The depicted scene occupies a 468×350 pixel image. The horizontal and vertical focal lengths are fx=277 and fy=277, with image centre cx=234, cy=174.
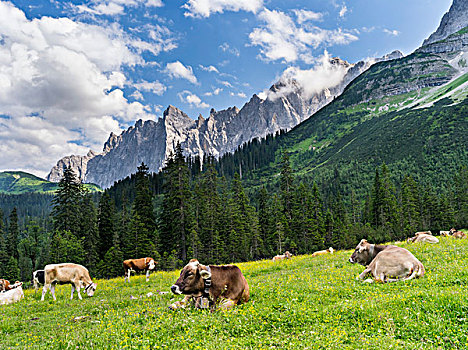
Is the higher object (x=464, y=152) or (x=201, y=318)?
(x=464, y=152)

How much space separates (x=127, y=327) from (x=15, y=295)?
14599mm

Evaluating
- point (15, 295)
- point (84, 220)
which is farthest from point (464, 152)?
point (15, 295)

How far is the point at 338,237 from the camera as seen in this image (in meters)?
67.9

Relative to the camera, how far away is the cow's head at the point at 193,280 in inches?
373

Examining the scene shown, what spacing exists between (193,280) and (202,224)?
47.7 metres

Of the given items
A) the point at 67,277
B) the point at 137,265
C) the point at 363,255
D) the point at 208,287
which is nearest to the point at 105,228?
the point at 137,265

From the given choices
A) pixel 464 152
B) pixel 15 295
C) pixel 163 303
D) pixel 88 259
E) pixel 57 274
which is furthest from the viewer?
pixel 464 152

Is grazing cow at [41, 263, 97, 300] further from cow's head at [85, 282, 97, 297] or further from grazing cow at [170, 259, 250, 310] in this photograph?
grazing cow at [170, 259, 250, 310]

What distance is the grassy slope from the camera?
20.8 ft

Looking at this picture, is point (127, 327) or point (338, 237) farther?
point (338, 237)

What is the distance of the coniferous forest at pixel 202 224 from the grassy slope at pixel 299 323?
33.7 metres

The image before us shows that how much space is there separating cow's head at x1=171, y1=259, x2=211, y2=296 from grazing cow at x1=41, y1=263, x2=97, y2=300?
9.28 m

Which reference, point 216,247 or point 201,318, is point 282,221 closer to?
point 216,247

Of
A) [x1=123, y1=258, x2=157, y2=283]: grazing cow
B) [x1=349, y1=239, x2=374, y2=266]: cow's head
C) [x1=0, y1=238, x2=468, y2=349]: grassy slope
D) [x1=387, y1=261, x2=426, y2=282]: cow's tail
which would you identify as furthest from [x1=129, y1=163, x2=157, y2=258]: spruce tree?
[x1=387, y1=261, x2=426, y2=282]: cow's tail
